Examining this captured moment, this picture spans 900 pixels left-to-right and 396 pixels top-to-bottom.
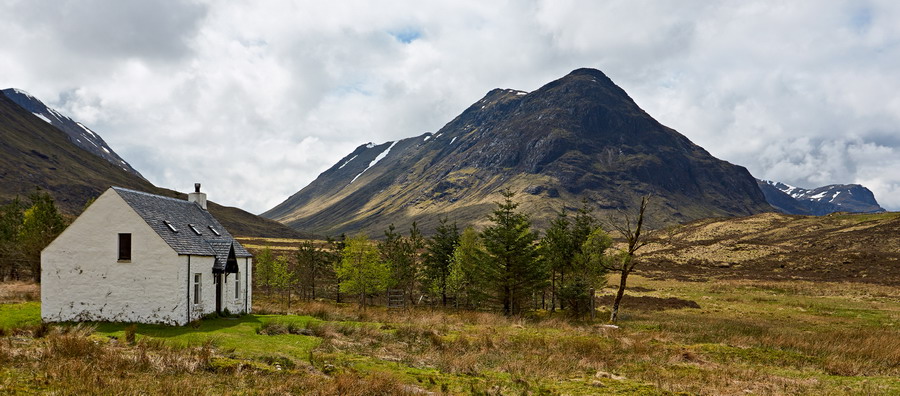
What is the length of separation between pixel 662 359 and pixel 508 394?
398 inches

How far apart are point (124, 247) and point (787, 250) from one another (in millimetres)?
133787

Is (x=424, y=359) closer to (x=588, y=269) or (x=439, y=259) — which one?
(x=588, y=269)

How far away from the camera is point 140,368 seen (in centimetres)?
1325

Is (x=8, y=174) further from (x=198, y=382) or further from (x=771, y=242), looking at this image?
(x=771, y=242)

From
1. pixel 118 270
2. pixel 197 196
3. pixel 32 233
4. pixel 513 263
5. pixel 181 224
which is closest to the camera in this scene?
pixel 118 270

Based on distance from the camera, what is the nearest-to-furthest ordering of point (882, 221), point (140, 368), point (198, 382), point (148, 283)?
point (198, 382)
point (140, 368)
point (148, 283)
point (882, 221)

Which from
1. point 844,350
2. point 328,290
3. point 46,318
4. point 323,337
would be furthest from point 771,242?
point 46,318

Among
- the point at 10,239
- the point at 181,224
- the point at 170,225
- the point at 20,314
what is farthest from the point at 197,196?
the point at 10,239

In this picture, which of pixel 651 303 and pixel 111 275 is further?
pixel 651 303

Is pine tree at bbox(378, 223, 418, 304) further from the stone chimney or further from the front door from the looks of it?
the front door

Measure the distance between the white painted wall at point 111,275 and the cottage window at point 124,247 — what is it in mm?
234

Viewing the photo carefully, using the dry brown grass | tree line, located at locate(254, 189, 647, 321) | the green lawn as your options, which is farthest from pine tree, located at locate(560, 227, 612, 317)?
the green lawn

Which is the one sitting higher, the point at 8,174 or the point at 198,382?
the point at 8,174

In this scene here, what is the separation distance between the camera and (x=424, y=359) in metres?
19.7
